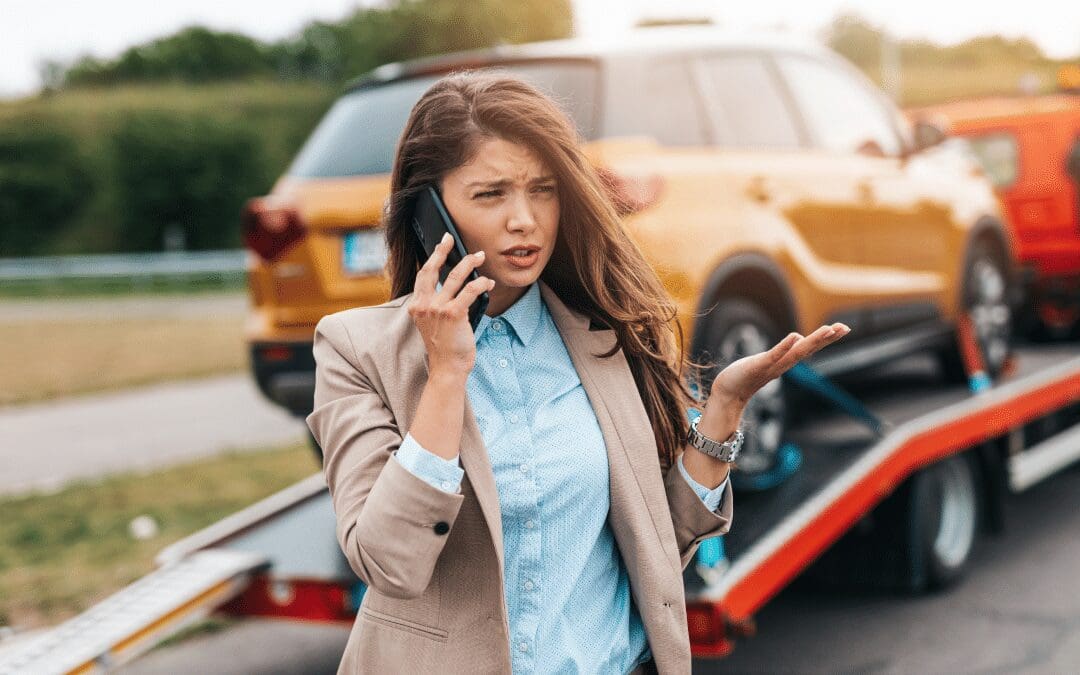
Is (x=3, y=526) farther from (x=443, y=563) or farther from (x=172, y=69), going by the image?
(x=172, y=69)

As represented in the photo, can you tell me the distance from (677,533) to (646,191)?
251 cm

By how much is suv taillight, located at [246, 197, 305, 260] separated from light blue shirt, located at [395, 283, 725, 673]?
325cm

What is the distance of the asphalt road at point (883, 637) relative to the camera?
4.51m

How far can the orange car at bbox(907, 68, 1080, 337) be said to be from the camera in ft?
24.9

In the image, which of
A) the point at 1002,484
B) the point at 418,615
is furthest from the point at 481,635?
the point at 1002,484

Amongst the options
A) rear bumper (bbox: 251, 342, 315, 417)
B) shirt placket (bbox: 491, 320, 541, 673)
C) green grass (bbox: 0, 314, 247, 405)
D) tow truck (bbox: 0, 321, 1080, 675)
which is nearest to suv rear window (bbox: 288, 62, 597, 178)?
rear bumper (bbox: 251, 342, 315, 417)

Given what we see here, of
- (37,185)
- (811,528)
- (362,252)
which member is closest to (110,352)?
(362,252)

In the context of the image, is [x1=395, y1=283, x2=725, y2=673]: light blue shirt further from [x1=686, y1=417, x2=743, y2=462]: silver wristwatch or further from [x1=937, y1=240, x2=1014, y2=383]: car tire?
[x1=937, y1=240, x2=1014, y2=383]: car tire

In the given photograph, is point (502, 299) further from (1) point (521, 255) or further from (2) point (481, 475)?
(2) point (481, 475)

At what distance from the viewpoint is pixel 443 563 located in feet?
5.78

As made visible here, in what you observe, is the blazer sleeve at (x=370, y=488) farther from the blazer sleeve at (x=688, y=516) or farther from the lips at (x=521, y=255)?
the blazer sleeve at (x=688, y=516)

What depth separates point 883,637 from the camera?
4.78 m

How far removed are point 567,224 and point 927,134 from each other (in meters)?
4.50

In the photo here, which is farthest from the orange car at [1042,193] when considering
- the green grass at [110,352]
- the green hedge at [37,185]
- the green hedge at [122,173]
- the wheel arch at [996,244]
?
the green hedge at [37,185]
